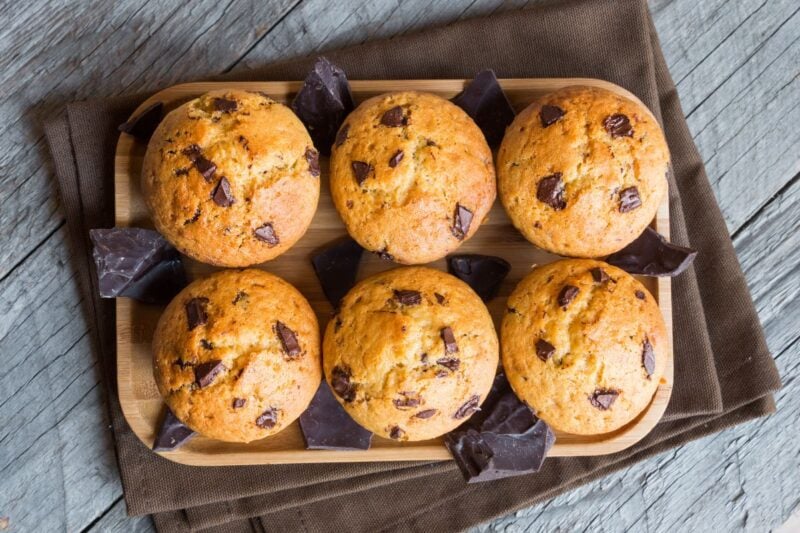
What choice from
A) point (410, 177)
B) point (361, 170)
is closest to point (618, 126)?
point (410, 177)

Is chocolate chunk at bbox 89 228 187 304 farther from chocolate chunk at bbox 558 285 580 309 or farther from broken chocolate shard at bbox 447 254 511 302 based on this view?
chocolate chunk at bbox 558 285 580 309

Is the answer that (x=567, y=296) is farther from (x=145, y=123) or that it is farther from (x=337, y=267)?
(x=145, y=123)

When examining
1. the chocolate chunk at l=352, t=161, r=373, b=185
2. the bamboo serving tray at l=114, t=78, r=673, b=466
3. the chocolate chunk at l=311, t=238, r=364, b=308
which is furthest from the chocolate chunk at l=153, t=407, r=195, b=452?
the chocolate chunk at l=352, t=161, r=373, b=185

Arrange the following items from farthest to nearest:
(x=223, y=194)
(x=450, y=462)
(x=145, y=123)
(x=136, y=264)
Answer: (x=450, y=462), (x=145, y=123), (x=136, y=264), (x=223, y=194)

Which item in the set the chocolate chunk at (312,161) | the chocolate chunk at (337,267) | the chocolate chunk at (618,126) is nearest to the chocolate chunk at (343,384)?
the chocolate chunk at (337,267)

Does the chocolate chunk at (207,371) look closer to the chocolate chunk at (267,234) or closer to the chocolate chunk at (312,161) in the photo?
the chocolate chunk at (267,234)

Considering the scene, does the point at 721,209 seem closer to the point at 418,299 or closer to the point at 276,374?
the point at 418,299
